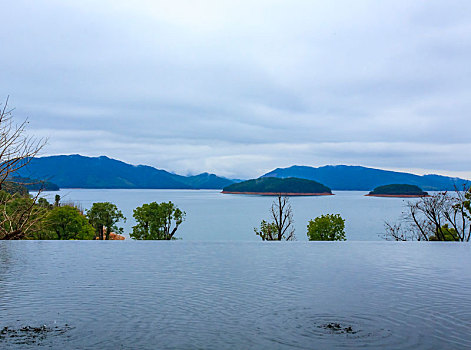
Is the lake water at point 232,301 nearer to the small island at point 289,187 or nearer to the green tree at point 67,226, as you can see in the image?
the green tree at point 67,226

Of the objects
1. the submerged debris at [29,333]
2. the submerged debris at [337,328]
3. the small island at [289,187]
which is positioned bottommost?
the submerged debris at [337,328]

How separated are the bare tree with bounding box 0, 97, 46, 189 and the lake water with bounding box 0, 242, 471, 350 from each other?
7.93 feet

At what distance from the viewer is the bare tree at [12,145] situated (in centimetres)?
950

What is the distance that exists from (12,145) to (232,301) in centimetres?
673

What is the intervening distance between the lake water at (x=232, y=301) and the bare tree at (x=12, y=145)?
2.42 m

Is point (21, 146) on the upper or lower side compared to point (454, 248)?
upper

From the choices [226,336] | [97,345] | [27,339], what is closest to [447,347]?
[226,336]

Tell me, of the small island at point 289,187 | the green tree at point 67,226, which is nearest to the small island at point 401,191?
the small island at point 289,187

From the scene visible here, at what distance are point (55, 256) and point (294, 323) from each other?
862cm

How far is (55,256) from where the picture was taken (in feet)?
38.4

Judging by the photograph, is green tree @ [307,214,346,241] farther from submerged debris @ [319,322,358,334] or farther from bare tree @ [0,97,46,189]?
submerged debris @ [319,322,358,334]

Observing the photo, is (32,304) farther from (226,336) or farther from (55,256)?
(55,256)

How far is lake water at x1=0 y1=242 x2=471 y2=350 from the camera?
16.0 feet

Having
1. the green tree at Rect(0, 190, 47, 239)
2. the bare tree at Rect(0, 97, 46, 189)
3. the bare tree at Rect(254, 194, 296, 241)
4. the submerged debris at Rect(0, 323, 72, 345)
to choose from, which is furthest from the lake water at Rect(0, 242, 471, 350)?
the bare tree at Rect(254, 194, 296, 241)
